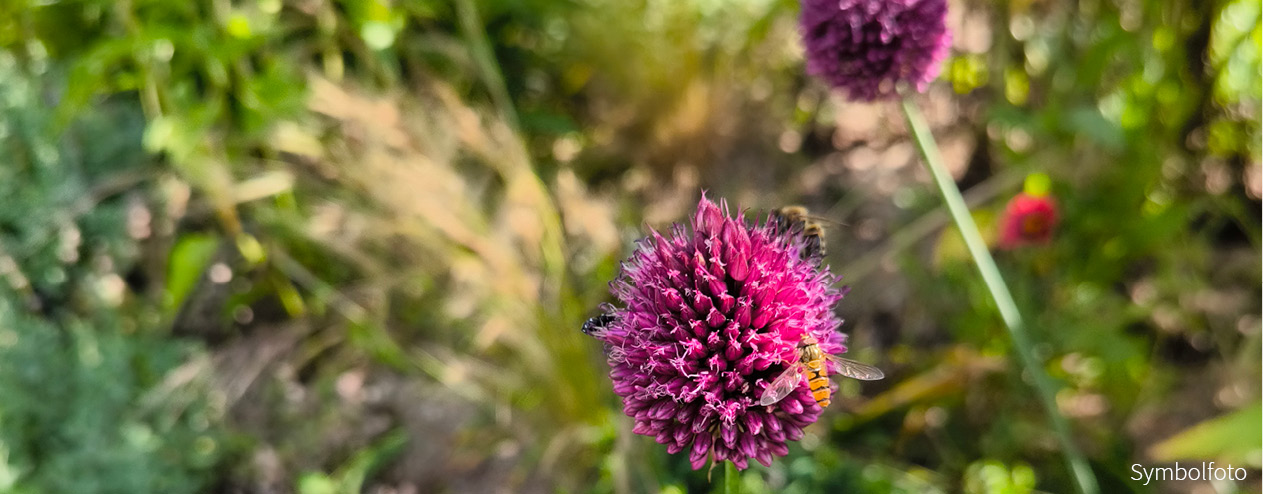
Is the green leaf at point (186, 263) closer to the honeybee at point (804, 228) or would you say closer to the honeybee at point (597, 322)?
the honeybee at point (597, 322)

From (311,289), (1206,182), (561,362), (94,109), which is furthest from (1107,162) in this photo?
(94,109)

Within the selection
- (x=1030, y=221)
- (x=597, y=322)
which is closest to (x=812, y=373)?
(x=597, y=322)

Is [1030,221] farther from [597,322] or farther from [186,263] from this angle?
[186,263]

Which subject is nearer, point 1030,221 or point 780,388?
point 780,388

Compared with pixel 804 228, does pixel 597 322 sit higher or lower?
lower

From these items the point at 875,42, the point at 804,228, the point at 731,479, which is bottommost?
the point at 731,479

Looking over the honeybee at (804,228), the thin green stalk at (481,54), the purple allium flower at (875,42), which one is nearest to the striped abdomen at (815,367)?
the honeybee at (804,228)
